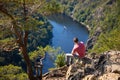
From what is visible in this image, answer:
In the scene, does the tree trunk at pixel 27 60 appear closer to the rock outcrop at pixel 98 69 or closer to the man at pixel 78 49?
the man at pixel 78 49

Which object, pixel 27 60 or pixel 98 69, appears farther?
pixel 27 60

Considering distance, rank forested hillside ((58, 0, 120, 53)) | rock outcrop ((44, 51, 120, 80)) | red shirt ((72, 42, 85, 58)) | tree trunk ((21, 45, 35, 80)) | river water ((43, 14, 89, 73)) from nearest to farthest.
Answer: rock outcrop ((44, 51, 120, 80)) < red shirt ((72, 42, 85, 58)) < tree trunk ((21, 45, 35, 80)) < river water ((43, 14, 89, 73)) < forested hillside ((58, 0, 120, 53))

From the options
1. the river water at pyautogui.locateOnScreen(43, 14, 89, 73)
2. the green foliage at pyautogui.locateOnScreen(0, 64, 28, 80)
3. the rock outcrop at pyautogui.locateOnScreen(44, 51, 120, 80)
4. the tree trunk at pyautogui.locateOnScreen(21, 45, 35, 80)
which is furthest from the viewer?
the river water at pyautogui.locateOnScreen(43, 14, 89, 73)

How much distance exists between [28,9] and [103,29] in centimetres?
11546

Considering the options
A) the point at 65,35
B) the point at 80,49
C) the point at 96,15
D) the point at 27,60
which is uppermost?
the point at 96,15

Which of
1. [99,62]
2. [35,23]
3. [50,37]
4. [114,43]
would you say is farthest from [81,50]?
[50,37]

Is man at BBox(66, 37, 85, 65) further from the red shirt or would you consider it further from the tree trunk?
the tree trunk

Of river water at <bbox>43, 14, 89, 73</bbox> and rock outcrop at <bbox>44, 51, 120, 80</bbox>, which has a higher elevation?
river water at <bbox>43, 14, 89, 73</bbox>

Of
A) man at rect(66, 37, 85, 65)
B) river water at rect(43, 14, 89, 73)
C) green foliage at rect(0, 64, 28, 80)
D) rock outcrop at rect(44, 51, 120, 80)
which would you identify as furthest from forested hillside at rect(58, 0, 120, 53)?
rock outcrop at rect(44, 51, 120, 80)

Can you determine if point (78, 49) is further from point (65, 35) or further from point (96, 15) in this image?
point (96, 15)

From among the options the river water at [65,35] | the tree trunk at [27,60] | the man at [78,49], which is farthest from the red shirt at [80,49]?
the river water at [65,35]

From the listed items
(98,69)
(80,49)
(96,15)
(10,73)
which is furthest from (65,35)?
(98,69)

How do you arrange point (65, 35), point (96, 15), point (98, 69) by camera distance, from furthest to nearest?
point (96, 15), point (65, 35), point (98, 69)

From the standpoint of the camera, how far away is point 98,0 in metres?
181
